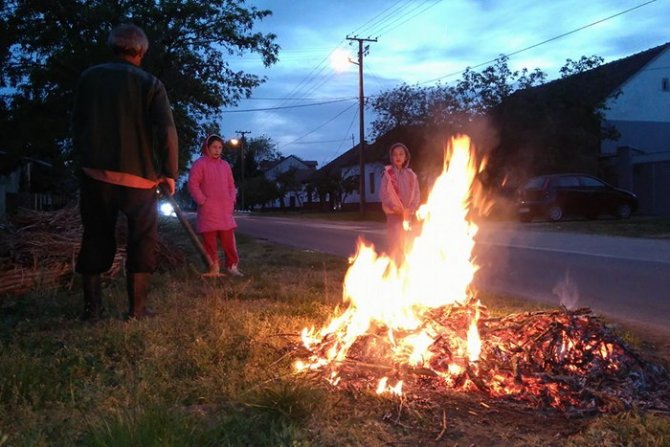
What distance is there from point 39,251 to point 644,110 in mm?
32379

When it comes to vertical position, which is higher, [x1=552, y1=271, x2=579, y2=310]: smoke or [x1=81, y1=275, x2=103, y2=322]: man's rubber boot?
[x1=81, y1=275, x2=103, y2=322]: man's rubber boot

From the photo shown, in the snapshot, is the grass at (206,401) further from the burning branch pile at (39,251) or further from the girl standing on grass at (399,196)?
the girl standing on grass at (399,196)

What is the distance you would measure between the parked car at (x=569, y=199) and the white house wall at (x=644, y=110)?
376 inches

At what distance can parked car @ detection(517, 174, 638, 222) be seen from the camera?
68.6ft

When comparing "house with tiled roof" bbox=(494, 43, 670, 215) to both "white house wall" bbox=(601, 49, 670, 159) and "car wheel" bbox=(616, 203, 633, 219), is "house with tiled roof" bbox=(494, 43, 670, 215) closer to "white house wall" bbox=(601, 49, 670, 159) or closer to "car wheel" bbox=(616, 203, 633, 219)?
"white house wall" bbox=(601, 49, 670, 159)

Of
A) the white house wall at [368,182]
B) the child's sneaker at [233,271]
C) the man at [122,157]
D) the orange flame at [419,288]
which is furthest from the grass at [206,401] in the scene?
the white house wall at [368,182]

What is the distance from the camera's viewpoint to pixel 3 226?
7.35 metres

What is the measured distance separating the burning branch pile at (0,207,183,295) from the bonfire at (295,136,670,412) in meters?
3.20

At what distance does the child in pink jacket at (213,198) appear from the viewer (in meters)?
7.77

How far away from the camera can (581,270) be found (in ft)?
31.9

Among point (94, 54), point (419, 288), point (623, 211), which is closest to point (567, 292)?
point (419, 288)

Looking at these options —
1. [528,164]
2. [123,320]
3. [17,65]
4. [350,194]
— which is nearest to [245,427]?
[123,320]

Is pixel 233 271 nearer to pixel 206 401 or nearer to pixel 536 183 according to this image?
pixel 206 401

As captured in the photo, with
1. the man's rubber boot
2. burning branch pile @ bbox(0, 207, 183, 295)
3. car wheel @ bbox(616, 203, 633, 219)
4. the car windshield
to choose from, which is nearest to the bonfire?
the man's rubber boot
